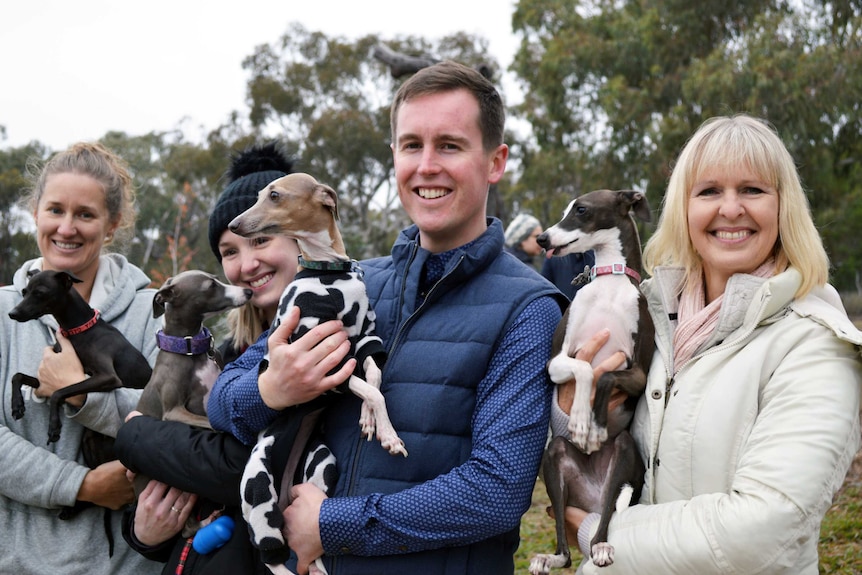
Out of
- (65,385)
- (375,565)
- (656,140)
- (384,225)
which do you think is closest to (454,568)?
(375,565)

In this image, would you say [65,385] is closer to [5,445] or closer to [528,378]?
[5,445]

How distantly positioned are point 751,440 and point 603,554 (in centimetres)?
58

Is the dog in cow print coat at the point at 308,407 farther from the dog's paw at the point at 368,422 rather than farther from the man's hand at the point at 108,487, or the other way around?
the man's hand at the point at 108,487

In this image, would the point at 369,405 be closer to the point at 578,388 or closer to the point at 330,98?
the point at 578,388

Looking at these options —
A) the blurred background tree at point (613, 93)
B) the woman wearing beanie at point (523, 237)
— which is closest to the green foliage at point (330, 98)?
the blurred background tree at point (613, 93)

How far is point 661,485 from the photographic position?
97.3 inches

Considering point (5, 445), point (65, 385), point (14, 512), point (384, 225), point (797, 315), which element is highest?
point (384, 225)

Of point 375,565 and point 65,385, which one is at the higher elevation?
point 65,385

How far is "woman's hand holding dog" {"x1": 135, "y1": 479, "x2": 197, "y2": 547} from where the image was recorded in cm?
303

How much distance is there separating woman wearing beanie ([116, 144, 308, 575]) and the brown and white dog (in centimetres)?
111

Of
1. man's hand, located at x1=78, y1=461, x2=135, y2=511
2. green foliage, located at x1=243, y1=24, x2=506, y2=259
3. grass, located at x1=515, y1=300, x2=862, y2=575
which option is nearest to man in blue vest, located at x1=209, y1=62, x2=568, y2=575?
man's hand, located at x1=78, y1=461, x2=135, y2=511

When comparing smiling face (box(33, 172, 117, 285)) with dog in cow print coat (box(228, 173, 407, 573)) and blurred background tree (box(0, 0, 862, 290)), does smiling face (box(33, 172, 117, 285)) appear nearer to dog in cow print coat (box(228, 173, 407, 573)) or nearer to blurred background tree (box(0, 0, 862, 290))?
dog in cow print coat (box(228, 173, 407, 573))

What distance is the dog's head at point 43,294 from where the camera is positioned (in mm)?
3436

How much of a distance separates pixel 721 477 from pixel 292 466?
4.62 feet
